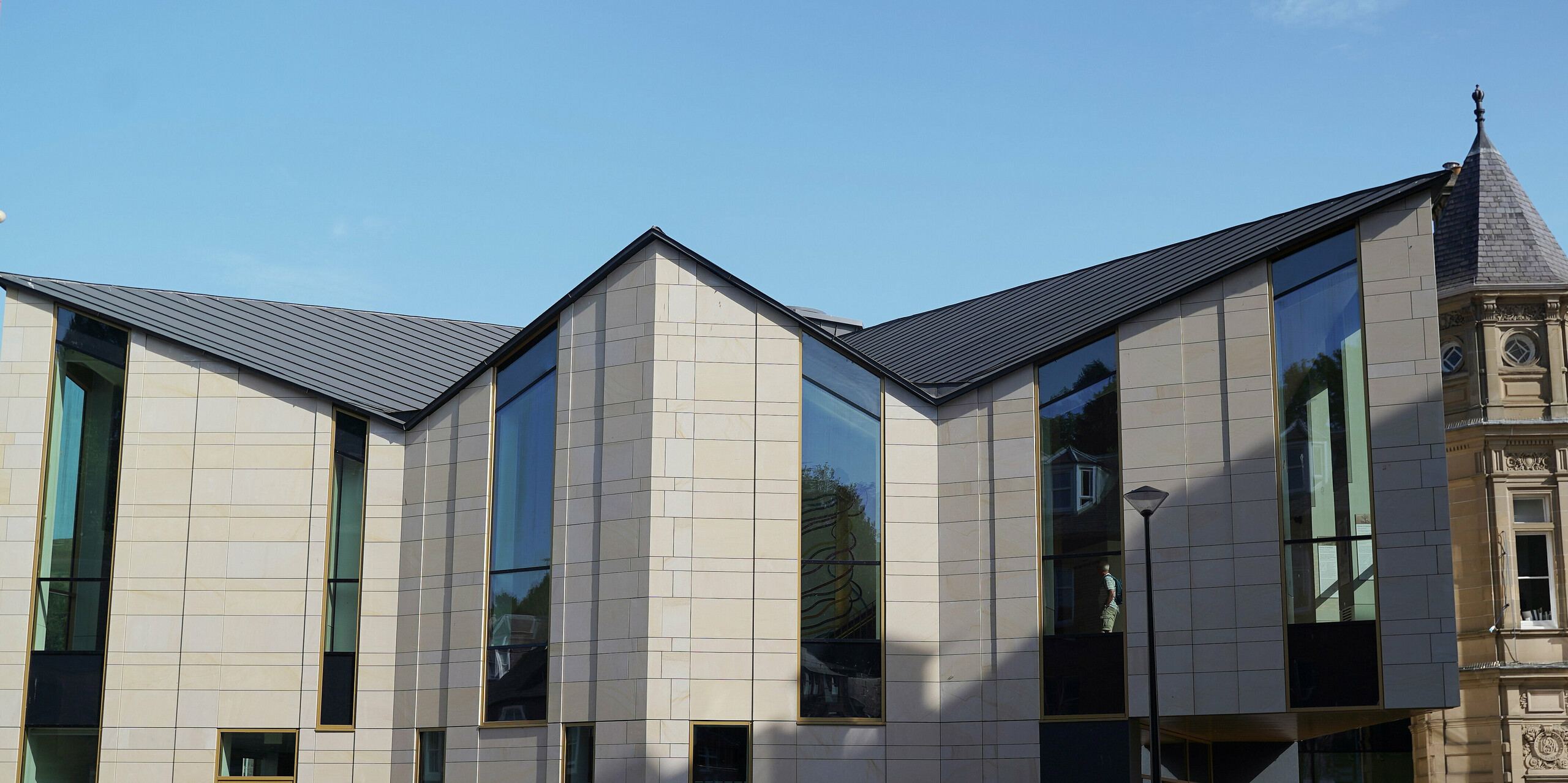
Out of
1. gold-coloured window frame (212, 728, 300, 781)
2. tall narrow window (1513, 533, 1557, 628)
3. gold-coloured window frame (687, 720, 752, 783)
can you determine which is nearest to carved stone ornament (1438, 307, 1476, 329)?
tall narrow window (1513, 533, 1557, 628)

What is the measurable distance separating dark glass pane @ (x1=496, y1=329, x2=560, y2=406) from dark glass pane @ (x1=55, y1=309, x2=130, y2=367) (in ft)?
25.6

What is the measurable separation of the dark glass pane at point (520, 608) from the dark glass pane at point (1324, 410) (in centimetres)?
1286

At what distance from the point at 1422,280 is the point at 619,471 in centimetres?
1393

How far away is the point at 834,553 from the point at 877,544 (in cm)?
90

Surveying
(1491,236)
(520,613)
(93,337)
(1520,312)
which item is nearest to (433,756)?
(520,613)

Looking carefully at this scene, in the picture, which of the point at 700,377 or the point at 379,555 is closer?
the point at 700,377

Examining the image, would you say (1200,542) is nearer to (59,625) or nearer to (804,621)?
(804,621)

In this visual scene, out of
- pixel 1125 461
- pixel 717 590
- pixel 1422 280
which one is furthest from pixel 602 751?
pixel 1422 280

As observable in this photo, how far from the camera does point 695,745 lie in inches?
941

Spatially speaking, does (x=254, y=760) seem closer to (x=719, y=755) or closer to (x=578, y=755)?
(x=578, y=755)

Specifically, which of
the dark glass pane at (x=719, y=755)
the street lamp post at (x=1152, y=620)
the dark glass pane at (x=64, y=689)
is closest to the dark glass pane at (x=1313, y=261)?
the street lamp post at (x=1152, y=620)

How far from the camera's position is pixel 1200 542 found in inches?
941

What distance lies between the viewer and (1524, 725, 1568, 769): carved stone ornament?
29.7m

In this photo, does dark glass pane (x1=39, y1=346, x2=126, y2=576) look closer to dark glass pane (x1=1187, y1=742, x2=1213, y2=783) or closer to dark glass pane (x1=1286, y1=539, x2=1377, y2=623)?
dark glass pane (x1=1187, y1=742, x2=1213, y2=783)
